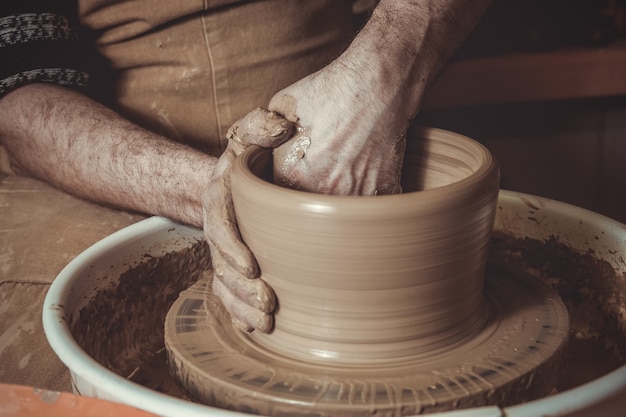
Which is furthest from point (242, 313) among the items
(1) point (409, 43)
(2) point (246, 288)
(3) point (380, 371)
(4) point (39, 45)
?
(4) point (39, 45)

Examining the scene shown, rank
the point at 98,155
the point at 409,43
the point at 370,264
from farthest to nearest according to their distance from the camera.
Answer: the point at 98,155
the point at 409,43
the point at 370,264

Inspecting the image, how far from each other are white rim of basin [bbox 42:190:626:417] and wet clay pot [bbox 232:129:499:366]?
0.19 meters

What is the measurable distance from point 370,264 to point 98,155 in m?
0.75

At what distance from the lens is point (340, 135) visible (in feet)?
3.24

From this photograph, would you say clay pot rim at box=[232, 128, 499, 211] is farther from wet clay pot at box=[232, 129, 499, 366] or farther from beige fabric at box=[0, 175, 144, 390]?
beige fabric at box=[0, 175, 144, 390]

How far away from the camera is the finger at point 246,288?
0.90 metres

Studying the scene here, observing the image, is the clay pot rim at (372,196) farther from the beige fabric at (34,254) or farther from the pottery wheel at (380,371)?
the beige fabric at (34,254)

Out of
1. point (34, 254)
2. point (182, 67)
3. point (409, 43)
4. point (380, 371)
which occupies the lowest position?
point (34, 254)

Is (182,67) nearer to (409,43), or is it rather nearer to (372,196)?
(409,43)

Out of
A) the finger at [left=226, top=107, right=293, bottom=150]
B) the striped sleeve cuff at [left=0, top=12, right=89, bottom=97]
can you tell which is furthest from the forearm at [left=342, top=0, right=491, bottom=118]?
the striped sleeve cuff at [left=0, top=12, right=89, bottom=97]

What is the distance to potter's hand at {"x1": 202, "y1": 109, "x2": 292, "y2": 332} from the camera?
910 millimetres

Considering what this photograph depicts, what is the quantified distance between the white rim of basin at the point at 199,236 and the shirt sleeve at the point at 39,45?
0.46 m

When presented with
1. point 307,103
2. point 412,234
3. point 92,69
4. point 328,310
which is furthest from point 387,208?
point 92,69

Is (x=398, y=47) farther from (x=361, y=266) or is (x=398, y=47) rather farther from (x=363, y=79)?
(x=361, y=266)
